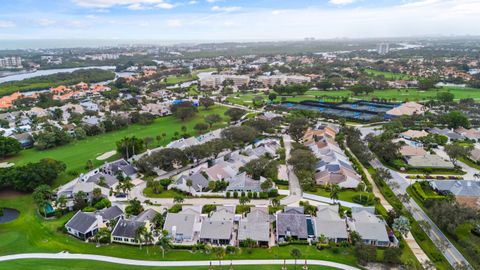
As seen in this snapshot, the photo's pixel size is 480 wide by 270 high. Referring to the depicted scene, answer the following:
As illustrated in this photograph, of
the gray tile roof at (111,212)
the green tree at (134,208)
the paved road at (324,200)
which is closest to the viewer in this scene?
the gray tile roof at (111,212)

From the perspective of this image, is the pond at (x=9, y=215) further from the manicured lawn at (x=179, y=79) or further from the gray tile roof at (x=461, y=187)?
the manicured lawn at (x=179, y=79)

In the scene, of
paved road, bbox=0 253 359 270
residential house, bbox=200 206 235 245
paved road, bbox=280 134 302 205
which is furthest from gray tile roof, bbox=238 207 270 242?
paved road, bbox=280 134 302 205

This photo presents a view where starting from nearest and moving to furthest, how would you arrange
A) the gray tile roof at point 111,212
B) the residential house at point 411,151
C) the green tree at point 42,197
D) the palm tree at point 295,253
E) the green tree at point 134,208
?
1. the palm tree at point 295,253
2. the gray tile roof at point 111,212
3. the green tree at point 42,197
4. the green tree at point 134,208
5. the residential house at point 411,151

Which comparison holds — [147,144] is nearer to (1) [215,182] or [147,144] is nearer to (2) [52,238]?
(1) [215,182]

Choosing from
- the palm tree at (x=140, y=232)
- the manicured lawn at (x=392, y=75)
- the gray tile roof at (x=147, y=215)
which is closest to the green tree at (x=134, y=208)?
the gray tile roof at (x=147, y=215)

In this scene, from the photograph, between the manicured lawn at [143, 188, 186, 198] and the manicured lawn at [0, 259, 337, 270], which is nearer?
the manicured lawn at [0, 259, 337, 270]

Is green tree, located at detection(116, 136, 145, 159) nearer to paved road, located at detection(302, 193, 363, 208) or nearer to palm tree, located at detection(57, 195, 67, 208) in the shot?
palm tree, located at detection(57, 195, 67, 208)

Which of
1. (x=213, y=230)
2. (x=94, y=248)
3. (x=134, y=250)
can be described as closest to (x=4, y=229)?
(x=94, y=248)
